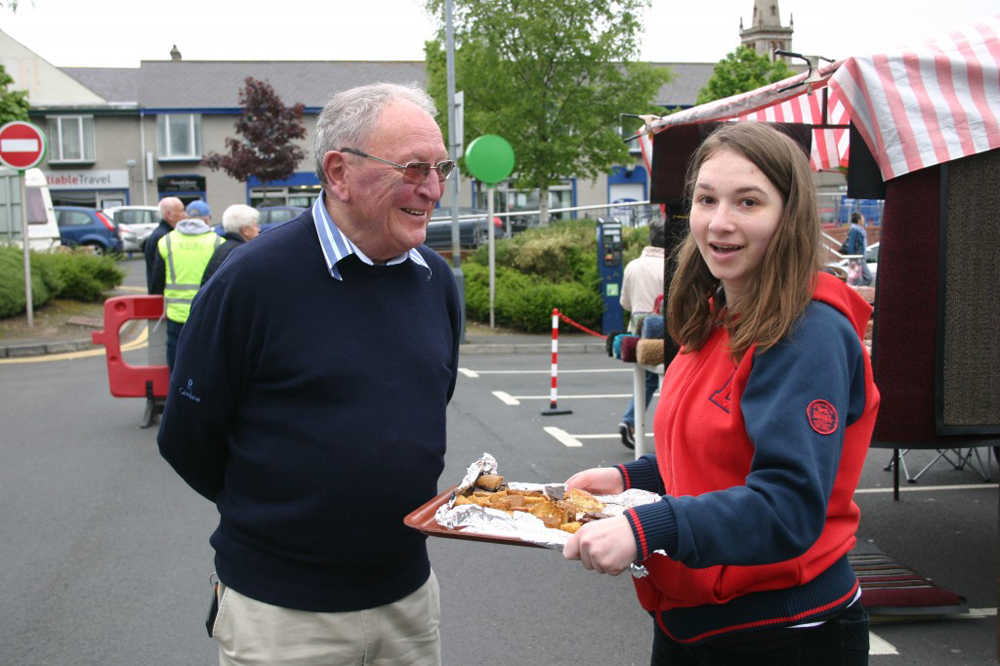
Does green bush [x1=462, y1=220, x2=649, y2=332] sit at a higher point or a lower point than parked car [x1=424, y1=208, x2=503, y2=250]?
lower

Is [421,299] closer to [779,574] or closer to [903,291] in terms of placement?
[779,574]

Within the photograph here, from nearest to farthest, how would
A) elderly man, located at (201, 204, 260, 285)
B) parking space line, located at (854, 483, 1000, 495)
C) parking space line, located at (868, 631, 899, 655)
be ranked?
parking space line, located at (868, 631, 899, 655) → parking space line, located at (854, 483, 1000, 495) → elderly man, located at (201, 204, 260, 285)

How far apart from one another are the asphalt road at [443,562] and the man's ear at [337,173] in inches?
106

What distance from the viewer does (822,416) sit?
1.84 meters

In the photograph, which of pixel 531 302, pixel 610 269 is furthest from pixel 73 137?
pixel 610 269

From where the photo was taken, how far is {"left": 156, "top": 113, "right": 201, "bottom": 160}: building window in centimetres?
4641

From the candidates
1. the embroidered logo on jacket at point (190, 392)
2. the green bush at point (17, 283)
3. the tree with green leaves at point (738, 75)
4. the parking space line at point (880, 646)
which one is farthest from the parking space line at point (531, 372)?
the tree with green leaves at point (738, 75)

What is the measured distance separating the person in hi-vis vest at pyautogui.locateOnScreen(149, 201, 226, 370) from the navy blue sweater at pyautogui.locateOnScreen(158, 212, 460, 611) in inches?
265

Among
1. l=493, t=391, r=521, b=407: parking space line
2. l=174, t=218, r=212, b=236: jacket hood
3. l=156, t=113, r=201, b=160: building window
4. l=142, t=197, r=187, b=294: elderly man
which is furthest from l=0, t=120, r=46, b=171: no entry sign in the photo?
l=156, t=113, r=201, b=160: building window

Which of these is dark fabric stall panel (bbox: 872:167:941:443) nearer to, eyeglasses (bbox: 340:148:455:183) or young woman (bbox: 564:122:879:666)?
young woman (bbox: 564:122:879:666)

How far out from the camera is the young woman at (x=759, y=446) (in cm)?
182

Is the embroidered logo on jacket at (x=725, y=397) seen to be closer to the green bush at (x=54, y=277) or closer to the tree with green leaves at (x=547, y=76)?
the green bush at (x=54, y=277)

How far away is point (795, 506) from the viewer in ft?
5.95

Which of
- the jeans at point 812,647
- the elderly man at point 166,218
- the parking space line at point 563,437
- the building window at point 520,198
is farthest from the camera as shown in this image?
the building window at point 520,198
